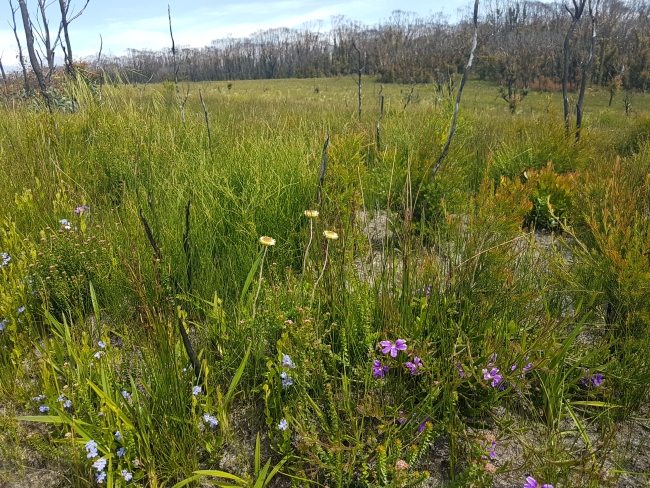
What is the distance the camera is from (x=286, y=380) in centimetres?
154

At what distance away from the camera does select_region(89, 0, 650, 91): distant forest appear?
27.3m

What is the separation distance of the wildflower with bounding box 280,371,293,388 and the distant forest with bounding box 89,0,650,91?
434 centimetres

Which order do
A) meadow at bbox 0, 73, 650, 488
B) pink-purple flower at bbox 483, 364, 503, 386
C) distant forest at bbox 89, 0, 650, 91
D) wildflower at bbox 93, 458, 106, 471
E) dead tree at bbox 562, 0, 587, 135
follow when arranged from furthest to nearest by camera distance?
distant forest at bbox 89, 0, 650, 91
dead tree at bbox 562, 0, 587, 135
pink-purple flower at bbox 483, 364, 503, 386
meadow at bbox 0, 73, 650, 488
wildflower at bbox 93, 458, 106, 471

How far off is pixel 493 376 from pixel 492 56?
132 ft

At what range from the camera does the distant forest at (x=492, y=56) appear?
27.3 meters

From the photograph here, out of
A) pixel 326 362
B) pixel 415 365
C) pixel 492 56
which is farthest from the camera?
pixel 492 56

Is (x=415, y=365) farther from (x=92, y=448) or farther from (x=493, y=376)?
(x=92, y=448)

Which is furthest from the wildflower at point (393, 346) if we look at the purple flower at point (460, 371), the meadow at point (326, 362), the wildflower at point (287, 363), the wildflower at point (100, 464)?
the wildflower at point (100, 464)

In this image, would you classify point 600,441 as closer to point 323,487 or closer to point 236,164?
point 323,487

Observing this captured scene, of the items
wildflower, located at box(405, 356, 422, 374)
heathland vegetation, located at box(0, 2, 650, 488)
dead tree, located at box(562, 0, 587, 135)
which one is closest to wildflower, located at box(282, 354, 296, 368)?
heathland vegetation, located at box(0, 2, 650, 488)

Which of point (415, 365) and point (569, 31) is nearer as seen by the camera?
point (415, 365)

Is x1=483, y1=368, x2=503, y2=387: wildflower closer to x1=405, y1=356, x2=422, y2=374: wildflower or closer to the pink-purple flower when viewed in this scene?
the pink-purple flower

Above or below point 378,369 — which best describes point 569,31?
above

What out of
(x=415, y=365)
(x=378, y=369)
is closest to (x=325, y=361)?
(x=378, y=369)
